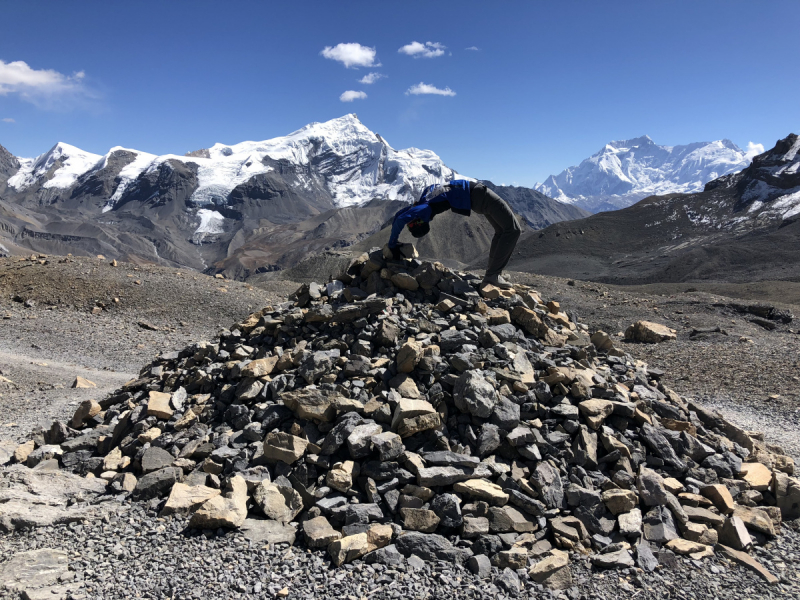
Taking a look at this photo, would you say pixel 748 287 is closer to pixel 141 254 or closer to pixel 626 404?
pixel 626 404

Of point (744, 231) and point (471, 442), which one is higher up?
point (744, 231)

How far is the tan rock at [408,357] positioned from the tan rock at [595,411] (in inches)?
98.8

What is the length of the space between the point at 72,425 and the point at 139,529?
427 cm

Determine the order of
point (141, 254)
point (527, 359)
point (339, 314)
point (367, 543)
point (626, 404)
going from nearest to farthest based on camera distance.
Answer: point (367, 543) < point (626, 404) < point (527, 359) < point (339, 314) < point (141, 254)

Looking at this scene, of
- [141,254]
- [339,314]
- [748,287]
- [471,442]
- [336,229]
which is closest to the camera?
[471,442]

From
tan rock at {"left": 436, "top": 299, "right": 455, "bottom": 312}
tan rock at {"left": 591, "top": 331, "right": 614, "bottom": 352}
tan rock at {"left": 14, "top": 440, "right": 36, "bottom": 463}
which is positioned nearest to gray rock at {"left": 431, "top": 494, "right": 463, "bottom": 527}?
tan rock at {"left": 436, "top": 299, "right": 455, "bottom": 312}

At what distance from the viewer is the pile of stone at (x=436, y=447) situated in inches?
223

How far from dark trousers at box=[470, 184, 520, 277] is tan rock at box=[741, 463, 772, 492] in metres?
4.90

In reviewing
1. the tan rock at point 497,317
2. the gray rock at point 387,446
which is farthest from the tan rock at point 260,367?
the tan rock at point 497,317

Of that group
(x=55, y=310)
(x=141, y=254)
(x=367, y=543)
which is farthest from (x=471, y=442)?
(x=141, y=254)

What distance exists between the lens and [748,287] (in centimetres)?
3897

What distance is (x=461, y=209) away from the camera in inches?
360

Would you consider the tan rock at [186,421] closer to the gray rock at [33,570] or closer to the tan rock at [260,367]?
the tan rock at [260,367]

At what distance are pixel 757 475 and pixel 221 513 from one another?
745 centimetres
